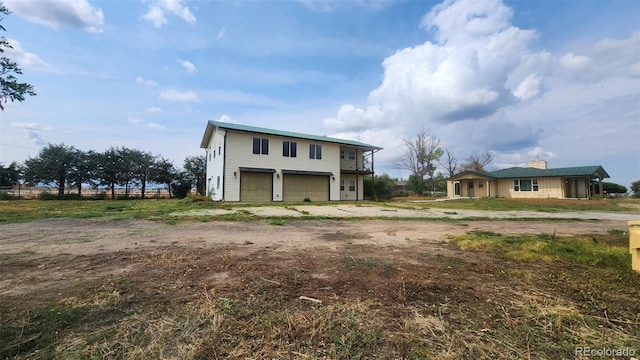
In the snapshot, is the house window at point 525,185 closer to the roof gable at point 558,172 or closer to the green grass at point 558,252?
the roof gable at point 558,172

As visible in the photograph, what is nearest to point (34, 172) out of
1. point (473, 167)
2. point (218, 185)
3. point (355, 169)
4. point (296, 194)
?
point (218, 185)

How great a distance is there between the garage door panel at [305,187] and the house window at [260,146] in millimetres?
2633

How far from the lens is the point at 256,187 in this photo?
67.1 ft

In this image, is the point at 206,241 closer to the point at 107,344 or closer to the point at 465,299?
the point at 107,344

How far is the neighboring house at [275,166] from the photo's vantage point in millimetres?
19500

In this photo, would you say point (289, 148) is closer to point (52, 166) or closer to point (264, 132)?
point (264, 132)

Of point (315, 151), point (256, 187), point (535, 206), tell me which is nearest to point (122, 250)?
point (256, 187)

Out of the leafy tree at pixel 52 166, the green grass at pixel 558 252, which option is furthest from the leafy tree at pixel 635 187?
the leafy tree at pixel 52 166

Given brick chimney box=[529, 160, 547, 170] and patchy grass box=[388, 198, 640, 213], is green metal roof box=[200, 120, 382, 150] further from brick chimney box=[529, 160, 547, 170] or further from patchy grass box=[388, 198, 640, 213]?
brick chimney box=[529, 160, 547, 170]

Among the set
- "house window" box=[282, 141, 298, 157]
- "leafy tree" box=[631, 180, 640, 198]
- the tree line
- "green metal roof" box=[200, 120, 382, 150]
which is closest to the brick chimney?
"leafy tree" box=[631, 180, 640, 198]

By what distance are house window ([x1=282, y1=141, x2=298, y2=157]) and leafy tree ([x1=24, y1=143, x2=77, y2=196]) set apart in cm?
2787

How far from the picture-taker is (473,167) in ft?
156

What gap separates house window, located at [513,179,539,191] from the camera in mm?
29344

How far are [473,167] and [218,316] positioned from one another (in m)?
53.3
